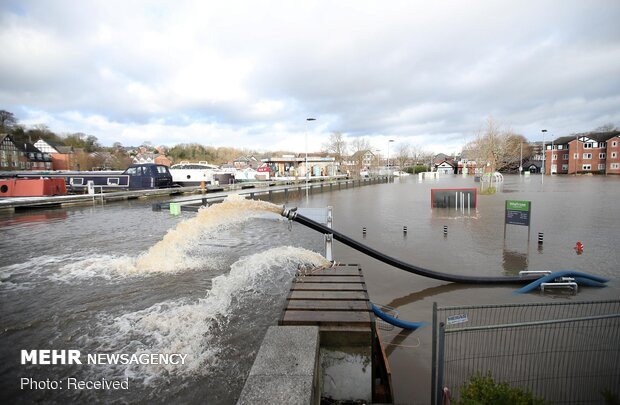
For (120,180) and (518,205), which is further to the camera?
(120,180)

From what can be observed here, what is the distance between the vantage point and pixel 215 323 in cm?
543

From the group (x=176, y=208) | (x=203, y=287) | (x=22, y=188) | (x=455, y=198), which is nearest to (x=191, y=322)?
(x=203, y=287)

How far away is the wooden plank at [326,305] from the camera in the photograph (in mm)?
4278

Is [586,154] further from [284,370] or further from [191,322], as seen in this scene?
[284,370]

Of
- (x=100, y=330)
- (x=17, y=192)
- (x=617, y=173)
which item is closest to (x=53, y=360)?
(x=100, y=330)

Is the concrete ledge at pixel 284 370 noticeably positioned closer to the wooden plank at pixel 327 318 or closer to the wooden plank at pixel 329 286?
the wooden plank at pixel 327 318

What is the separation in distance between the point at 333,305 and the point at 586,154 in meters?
99.3

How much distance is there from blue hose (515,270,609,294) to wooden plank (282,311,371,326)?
17.6 ft

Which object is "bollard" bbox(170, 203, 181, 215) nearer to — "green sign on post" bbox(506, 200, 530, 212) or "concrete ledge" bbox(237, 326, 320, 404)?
"concrete ledge" bbox(237, 326, 320, 404)

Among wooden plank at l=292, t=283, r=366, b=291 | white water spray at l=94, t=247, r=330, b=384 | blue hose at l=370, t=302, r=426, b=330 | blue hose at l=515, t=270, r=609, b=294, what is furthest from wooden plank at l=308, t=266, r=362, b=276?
blue hose at l=515, t=270, r=609, b=294

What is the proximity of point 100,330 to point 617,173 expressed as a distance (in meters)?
97.0

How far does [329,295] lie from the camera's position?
4809 millimetres

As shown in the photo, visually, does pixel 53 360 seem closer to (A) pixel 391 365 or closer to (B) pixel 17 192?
(A) pixel 391 365

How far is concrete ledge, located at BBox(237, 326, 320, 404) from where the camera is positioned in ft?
7.98
